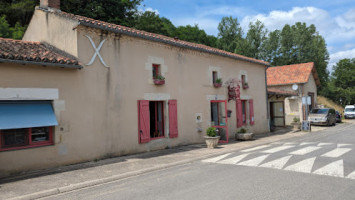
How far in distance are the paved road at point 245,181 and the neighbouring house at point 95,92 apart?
9.24ft

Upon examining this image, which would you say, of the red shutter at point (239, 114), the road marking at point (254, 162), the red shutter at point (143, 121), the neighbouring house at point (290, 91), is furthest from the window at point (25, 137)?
the neighbouring house at point (290, 91)

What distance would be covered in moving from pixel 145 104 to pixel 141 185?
4.94 metres

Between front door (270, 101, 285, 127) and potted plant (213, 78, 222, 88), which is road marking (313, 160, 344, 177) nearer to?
potted plant (213, 78, 222, 88)

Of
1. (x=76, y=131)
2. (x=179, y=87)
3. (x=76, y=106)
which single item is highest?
(x=179, y=87)

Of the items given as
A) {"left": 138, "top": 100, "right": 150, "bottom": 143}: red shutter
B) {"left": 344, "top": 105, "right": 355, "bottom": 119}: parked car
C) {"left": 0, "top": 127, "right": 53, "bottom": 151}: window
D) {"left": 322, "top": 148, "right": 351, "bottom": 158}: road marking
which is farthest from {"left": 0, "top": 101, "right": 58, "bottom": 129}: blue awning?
{"left": 344, "top": 105, "right": 355, "bottom": 119}: parked car

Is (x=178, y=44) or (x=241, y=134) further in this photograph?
(x=241, y=134)

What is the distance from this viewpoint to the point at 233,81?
1525 cm

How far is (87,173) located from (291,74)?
24.7 metres

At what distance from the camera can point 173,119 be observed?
11750mm

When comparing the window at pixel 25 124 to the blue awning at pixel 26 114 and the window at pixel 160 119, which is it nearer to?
the blue awning at pixel 26 114

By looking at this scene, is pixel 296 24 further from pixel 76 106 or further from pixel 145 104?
pixel 76 106

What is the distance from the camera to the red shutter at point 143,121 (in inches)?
412

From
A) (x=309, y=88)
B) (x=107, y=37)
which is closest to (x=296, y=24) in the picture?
(x=309, y=88)

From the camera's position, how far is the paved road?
5.10 metres
